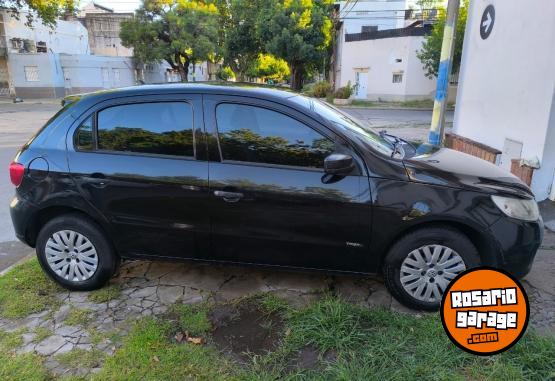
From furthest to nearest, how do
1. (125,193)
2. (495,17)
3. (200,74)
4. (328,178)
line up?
1. (200,74)
2. (495,17)
3. (125,193)
4. (328,178)

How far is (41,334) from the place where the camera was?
9.77 feet

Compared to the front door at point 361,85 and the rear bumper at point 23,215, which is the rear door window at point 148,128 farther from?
the front door at point 361,85

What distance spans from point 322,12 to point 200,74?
2938 cm

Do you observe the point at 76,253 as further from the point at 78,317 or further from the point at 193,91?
the point at 193,91

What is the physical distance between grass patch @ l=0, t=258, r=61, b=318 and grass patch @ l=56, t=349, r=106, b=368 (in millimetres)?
731

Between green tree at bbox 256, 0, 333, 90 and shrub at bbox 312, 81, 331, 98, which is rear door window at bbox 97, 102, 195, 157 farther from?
green tree at bbox 256, 0, 333, 90

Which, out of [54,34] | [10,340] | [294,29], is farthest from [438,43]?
[54,34]

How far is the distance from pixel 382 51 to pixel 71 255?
2855 cm

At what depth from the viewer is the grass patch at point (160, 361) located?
8.34 feet

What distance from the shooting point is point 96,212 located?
338cm

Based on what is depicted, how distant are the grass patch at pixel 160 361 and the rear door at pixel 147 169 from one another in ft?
2.52

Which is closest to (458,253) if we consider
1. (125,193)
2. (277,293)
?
(277,293)

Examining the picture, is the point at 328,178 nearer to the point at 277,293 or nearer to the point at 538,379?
the point at 277,293

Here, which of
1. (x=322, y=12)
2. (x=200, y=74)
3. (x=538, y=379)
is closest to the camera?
(x=538, y=379)
